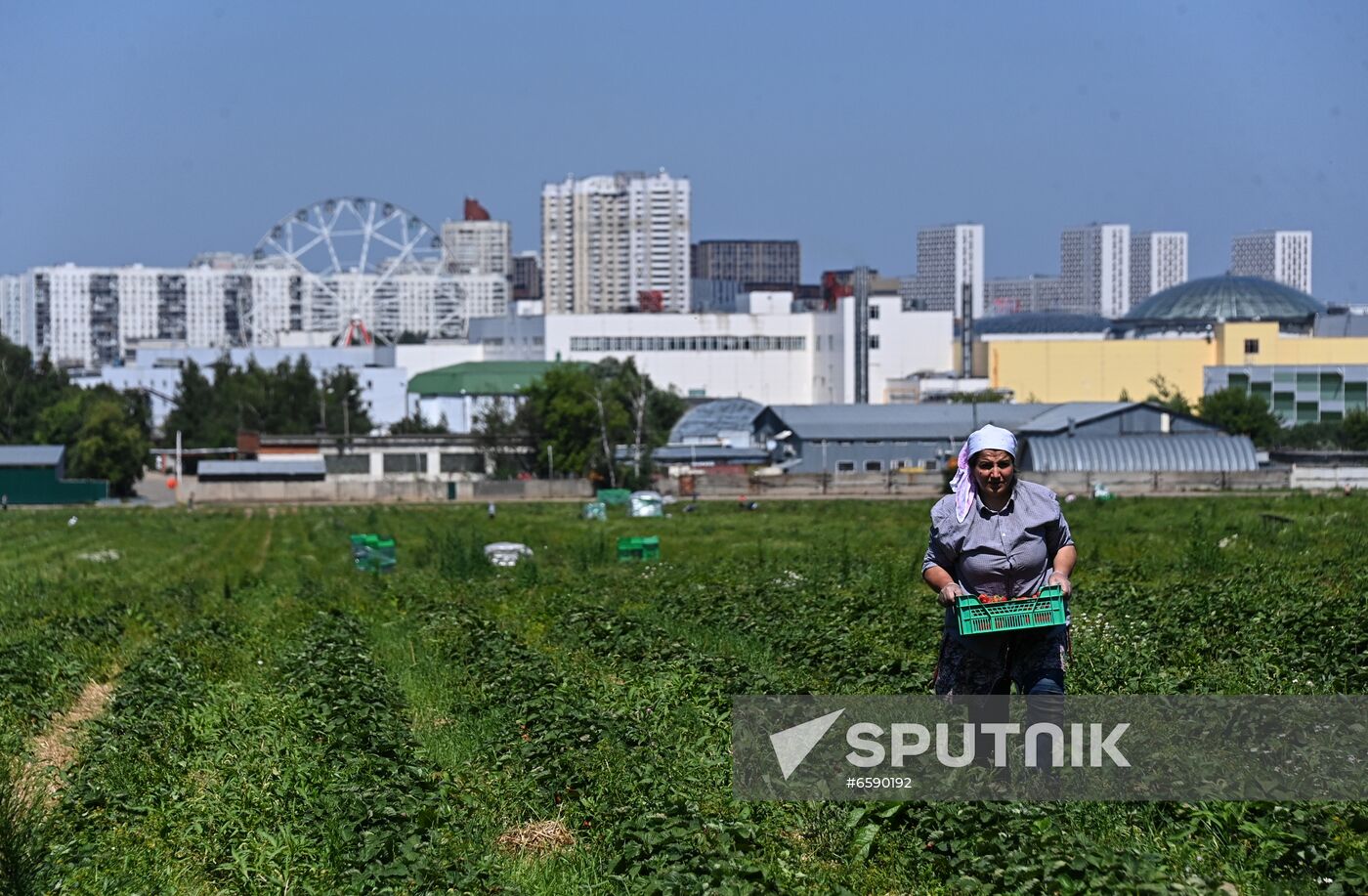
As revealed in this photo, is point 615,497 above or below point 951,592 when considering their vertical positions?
below

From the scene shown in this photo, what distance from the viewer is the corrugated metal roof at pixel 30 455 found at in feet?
247

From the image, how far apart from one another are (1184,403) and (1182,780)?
96.0 metres

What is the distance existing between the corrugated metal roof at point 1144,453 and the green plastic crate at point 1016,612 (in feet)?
207

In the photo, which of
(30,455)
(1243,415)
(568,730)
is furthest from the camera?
(1243,415)

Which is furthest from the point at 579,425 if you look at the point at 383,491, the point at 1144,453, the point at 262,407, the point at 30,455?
the point at 262,407

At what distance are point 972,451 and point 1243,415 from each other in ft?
298

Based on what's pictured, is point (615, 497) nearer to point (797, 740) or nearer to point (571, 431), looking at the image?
point (571, 431)

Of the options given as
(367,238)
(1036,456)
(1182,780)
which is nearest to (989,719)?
(1182,780)

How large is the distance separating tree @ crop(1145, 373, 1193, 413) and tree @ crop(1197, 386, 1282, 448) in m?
2.30

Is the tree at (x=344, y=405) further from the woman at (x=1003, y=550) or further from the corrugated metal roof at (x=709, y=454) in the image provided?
the woman at (x=1003, y=550)

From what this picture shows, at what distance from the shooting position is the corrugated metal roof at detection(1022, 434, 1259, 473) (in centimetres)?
7031

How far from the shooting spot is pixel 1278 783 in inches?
303

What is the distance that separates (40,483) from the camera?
73938 millimetres

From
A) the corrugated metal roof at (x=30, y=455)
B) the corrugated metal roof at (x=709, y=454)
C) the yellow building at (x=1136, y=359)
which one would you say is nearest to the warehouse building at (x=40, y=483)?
the corrugated metal roof at (x=30, y=455)
